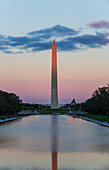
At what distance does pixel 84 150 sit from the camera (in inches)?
639

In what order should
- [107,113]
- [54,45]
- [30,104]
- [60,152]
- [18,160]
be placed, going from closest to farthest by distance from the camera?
[18,160] < [60,152] < [107,113] < [54,45] < [30,104]

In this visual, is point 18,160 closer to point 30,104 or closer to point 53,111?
point 53,111

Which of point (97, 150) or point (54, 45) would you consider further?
point (54, 45)

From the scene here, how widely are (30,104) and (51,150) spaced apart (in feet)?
481

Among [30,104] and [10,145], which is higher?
[30,104]

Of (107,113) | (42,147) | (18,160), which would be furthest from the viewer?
(107,113)

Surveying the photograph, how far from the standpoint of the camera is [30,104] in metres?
162

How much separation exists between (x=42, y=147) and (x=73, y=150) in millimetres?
1985

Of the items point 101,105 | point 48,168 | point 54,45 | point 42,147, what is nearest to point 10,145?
point 42,147

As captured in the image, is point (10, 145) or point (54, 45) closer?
point (10, 145)

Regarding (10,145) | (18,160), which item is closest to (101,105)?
(10,145)

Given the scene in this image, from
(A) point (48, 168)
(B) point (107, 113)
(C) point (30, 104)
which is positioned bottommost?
(A) point (48, 168)

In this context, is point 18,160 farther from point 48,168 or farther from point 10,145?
point 10,145

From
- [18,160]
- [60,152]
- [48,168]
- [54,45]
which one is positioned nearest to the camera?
[48,168]
